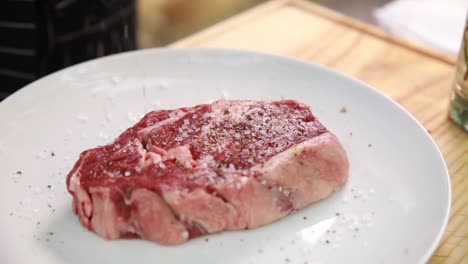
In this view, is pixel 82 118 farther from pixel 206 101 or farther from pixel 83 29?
pixel 83 29

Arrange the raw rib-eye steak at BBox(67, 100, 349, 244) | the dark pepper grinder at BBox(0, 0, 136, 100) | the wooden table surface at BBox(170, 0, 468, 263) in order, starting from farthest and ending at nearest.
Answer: the dark pepper grinder at BBox(0, 0, 136, 100), the wooden table surface at BBox(170, 0, 468, 263), the raw rib-eye steak at BBox(67, 100, 349, 244)

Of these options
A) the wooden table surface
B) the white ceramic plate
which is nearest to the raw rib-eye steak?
the white ceramic plate

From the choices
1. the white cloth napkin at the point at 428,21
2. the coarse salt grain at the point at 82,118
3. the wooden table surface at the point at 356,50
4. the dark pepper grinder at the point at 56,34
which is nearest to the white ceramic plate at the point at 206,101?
the coarse salt grain at the point at 82,118

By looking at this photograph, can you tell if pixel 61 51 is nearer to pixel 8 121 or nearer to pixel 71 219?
pixel 8 121

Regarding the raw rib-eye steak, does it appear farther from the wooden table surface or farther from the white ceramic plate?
the wooden table surface

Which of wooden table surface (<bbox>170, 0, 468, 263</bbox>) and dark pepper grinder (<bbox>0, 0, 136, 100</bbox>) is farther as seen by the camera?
dark pepper grinder (<bbox>0, 0, 136, 100</bbox>)

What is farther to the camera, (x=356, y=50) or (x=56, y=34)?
(x=56, y=34)

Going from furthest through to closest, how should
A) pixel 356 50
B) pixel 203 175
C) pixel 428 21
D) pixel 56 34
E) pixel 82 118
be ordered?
pixel 428 21 → pixel 56 34 → pixel 356 50 → pixel 82 118 → pixel 203 175

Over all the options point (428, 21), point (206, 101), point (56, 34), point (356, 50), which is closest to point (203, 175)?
point (206, 101)
